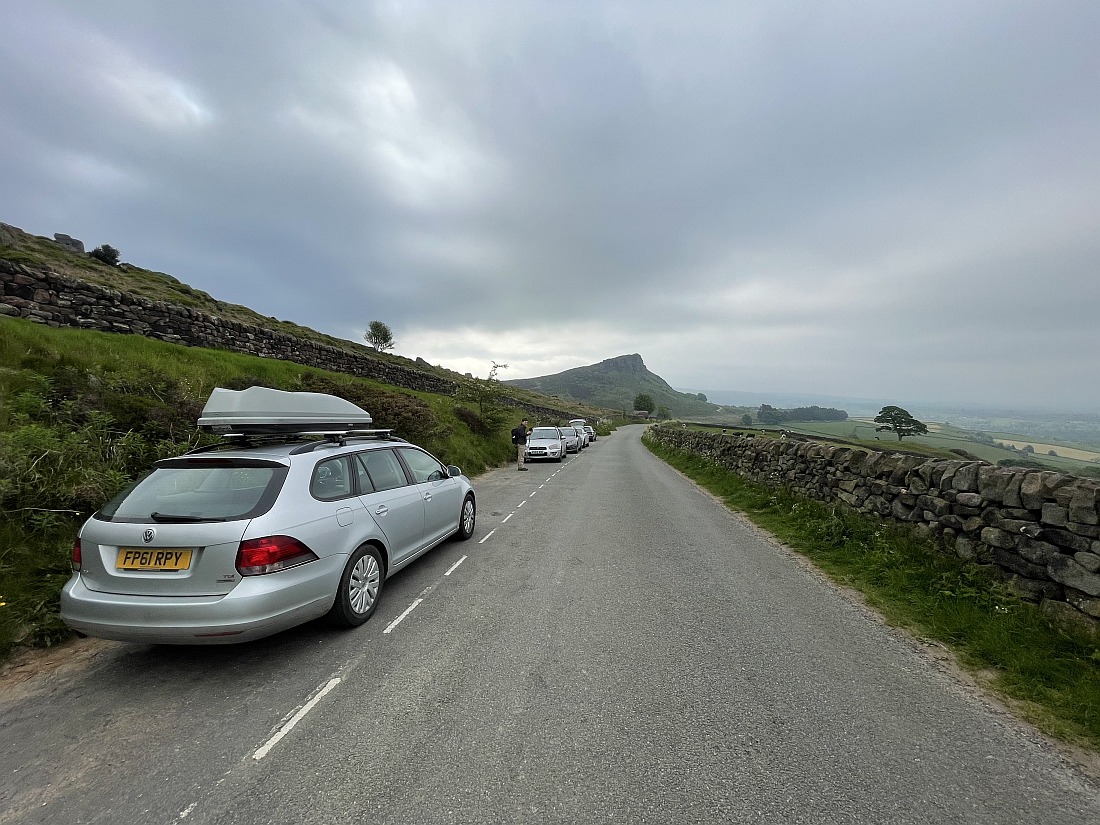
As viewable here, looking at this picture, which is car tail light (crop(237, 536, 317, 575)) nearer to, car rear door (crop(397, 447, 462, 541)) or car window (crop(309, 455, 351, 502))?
car window (crop(309, 455, 351, 502))

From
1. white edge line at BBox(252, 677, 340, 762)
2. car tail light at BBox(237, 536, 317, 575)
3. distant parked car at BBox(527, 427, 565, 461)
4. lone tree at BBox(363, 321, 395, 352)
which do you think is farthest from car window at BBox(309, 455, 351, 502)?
lone tree at BBox(363, 321, 395, 352)

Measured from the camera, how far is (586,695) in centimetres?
308

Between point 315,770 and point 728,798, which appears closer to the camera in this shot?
point 728,798

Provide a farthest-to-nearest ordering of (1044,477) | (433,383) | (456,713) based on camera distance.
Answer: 1. (433,383)
2. (1044,477)
3. (456,713)

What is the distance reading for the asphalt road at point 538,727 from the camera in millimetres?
2225

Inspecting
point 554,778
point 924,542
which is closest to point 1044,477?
point 924,542

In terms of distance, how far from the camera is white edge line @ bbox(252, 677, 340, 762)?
2.59m

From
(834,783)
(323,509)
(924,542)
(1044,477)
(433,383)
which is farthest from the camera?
(433,383)

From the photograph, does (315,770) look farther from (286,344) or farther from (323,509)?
(286,344)

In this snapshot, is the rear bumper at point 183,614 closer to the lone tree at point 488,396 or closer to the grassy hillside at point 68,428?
the grassy hillside at point 68,428

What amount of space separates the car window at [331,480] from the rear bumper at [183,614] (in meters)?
0.81

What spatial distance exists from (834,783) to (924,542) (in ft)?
14.4

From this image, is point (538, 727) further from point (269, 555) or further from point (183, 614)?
point (183, 614)

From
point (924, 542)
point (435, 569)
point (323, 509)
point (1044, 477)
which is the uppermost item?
point (1044, 477)
